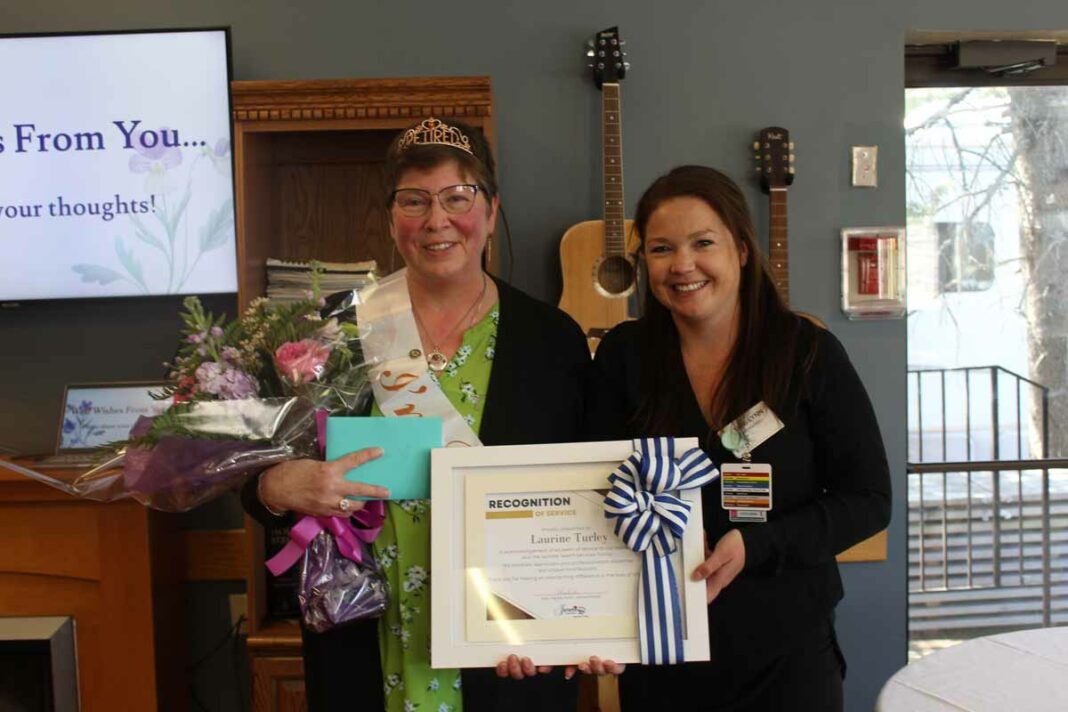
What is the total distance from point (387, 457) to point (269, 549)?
Result: 132 cm

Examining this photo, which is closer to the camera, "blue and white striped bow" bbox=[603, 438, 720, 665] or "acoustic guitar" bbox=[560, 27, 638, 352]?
"blue and white striped bow" bbox=[603, 438, 720, 665]

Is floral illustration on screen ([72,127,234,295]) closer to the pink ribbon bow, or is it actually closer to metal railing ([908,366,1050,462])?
the pink ribbon bow

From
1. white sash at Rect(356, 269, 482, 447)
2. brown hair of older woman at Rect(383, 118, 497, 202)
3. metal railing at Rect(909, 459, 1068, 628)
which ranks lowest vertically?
metal railing at Rect(909, 459, 1068, 628)

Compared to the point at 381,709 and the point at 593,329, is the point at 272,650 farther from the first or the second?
the point at 593,329

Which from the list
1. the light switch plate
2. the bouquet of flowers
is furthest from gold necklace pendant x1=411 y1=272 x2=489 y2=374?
the light switch plate

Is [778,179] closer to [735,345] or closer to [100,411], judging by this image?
[735,345]

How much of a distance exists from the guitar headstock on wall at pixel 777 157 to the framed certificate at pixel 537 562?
1615mm

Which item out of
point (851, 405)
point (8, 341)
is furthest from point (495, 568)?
point (8, 341)

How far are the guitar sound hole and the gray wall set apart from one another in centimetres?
22

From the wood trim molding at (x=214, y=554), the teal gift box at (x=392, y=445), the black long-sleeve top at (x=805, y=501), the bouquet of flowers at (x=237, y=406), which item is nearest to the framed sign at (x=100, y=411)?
the wood trim molding at (x=214, y=554)

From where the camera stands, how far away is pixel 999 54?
2850mm

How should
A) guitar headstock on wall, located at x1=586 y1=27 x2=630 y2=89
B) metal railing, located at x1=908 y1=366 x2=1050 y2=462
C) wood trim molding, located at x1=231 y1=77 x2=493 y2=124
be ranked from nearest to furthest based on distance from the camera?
wood trim molding, located at x1=231 y1=77 x2=493 y2=124, guitar headstock on wall, located at x1=586 y1=27 x2=630 y2=89, metal railing, located at x1=908 y1=366 x2=1050 y2=462

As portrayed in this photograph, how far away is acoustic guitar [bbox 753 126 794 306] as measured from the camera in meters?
2.65

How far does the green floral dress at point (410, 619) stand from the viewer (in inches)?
54.4
